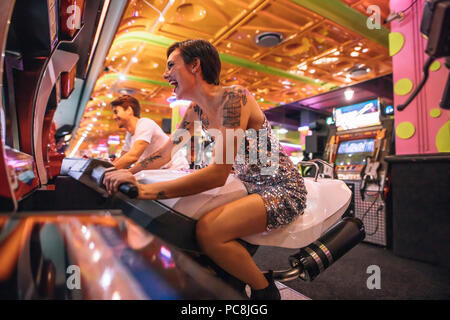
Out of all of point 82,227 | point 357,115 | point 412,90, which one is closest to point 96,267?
point 82,227

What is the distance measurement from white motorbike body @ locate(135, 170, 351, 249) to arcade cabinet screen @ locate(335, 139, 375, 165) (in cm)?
286

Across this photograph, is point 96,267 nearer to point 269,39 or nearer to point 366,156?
point 366,156

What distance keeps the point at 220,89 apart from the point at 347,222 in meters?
0.73

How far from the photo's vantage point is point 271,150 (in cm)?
100

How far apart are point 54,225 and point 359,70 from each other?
9.11 meters

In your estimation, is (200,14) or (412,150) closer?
(412,150)

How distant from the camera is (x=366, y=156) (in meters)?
3.35

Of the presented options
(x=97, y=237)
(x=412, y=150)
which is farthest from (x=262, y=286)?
(x=412, y=150)

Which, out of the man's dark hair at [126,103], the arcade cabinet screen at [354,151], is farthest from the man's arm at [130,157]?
the arcade cabinet screen at [354,151]

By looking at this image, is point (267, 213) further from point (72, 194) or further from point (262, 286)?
point (72, 194)

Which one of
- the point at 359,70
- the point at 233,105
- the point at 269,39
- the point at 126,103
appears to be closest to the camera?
the point at 233,105

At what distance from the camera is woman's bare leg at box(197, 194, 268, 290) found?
71 centimetres

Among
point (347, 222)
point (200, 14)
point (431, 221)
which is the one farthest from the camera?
point (200, 14)

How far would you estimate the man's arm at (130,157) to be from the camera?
1649mm
